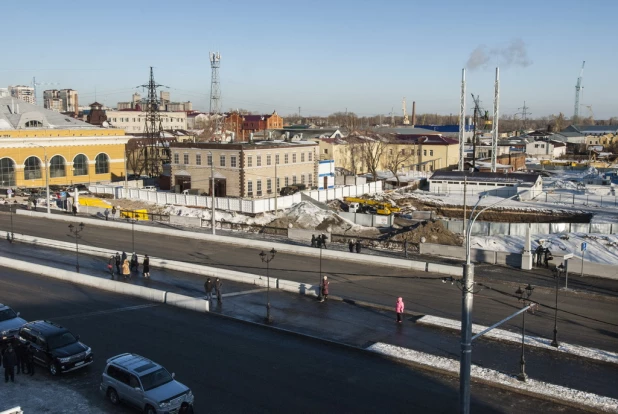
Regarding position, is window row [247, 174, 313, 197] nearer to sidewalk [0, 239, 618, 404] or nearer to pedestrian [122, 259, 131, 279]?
pedestrian [122, 259, 131, 279]

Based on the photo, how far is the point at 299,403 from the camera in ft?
55.7

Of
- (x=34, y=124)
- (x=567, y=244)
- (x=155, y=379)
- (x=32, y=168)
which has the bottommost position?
(x=567, y=244)

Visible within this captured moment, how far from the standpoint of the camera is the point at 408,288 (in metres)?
30.2

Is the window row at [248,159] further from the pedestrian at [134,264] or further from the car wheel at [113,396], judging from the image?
the car wheel at [113,396]

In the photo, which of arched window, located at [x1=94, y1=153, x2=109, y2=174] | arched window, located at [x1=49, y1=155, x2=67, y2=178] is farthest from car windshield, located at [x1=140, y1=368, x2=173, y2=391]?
arched window, located at [x1=94, y1=153, x2=109, y2=174]

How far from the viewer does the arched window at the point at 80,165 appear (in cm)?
7300

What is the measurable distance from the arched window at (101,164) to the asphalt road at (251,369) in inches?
2018

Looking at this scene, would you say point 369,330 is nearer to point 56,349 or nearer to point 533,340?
point 533,340

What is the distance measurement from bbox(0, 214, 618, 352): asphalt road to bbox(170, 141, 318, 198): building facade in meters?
17.3

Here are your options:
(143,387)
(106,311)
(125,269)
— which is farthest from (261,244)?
(143,387)

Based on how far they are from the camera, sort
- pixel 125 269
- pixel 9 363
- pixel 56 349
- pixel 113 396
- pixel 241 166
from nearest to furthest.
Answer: pixel 113 396 → pixel 9 363 → pixel 56 349 → pixel 125 269 → pixel 241 166

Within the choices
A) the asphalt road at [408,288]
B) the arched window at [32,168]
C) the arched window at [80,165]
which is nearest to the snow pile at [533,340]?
the asphalt road at [408,288]

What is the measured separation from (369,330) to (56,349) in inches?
449

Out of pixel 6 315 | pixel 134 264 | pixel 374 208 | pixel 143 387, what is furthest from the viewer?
pixel 374 208
